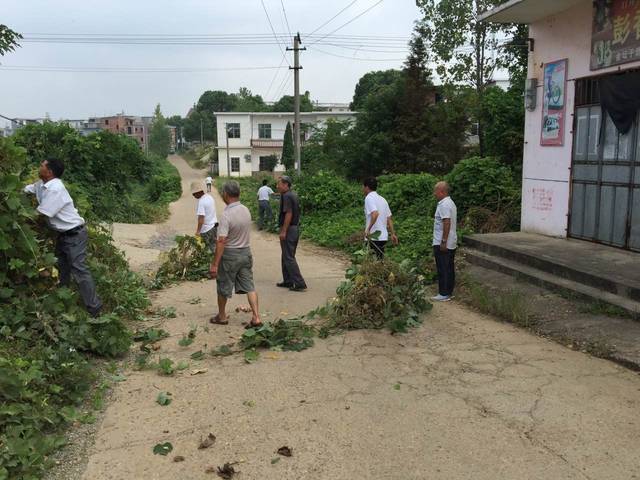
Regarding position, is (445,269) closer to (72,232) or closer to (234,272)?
(234,272)

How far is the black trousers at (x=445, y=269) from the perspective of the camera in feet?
25.9

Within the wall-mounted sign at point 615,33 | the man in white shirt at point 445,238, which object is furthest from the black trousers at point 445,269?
the wall-mounted sign at point 615,33

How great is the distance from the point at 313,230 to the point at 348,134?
63.1ft

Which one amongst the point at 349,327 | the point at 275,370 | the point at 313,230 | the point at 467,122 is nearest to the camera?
the point at 275,370

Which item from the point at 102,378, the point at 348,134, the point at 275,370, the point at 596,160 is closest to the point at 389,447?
the point at 275,370

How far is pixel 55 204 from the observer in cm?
580

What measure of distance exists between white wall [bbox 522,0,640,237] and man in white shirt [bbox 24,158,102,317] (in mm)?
7688

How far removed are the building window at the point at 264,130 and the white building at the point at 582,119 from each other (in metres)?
57.3

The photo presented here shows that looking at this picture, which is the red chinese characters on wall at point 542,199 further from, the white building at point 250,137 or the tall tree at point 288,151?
the white building at point 250,137

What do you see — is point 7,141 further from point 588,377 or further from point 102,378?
point 588,377

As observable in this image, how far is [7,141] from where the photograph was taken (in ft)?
18.5

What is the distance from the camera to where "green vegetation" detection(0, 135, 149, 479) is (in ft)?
12.1

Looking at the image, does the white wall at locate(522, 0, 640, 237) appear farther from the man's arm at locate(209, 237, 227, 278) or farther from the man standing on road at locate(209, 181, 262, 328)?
the man's arm at locate(209, 237, 227, 278)

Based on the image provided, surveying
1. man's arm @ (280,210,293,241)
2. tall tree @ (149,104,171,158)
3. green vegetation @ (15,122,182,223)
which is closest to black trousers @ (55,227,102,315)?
man's arm @ (280,210,293,241)
